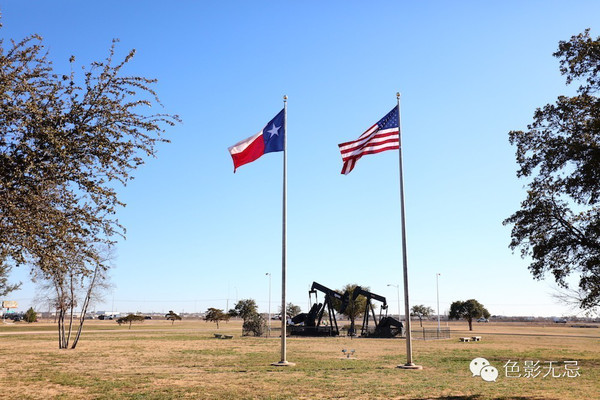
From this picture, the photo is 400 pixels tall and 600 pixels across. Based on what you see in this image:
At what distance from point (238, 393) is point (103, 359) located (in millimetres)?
14692

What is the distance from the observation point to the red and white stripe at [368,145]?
21562mm

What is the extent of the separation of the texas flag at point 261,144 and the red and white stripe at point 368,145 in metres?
3.06

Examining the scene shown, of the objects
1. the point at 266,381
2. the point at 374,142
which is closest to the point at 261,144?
the point at 374,142

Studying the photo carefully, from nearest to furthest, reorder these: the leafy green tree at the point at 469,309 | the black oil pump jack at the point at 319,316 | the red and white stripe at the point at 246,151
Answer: the red and white stripe at the point at 246,151 → the black oil pump jack at the point at 319,316 → the leafy green tree at the point at 469,309

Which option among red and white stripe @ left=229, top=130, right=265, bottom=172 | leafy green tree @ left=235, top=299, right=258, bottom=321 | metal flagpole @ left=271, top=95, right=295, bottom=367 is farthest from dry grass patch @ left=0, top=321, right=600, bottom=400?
leafy green tree @ left=235, top=299, right=258, bottom=321

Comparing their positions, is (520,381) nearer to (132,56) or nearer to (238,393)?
(238,393)

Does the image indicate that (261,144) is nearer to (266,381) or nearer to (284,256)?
(284,256)

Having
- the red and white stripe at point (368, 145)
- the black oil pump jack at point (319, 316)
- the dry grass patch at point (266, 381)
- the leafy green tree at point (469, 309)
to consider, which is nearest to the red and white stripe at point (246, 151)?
the red and white stripe at point (368, 145)

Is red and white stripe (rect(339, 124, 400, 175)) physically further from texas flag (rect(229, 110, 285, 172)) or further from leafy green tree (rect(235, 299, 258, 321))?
leafy green tree (rect(235, 299, 258, 321))

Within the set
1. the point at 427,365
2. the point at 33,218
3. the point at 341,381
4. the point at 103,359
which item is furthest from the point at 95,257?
the point at 427,365

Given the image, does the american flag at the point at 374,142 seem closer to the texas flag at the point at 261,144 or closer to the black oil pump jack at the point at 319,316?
the texas flag at the point at 261,144

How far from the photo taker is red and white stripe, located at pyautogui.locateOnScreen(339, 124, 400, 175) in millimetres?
21562

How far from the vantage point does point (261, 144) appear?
2209 centimetres

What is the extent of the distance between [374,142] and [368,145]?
33 centimetres
